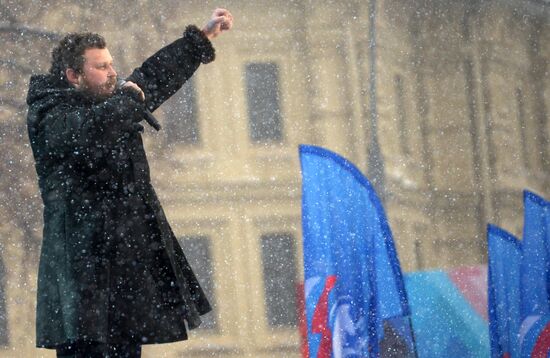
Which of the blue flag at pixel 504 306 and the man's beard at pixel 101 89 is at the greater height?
the man's beard at pixel 101 89

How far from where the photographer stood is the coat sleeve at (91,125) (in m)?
2.94

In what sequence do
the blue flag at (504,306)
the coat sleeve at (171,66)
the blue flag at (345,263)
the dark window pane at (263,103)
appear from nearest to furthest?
the coat sleeve at (171,66) → the blue flag at (345,263) → the blue flag at (504,306) → the dark window pane at (263,103)

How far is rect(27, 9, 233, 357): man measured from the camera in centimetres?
295

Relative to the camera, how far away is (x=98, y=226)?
3008 mm

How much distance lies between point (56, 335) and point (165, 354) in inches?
607

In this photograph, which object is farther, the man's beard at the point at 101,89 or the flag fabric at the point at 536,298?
the flag fabric at the point at 536,298

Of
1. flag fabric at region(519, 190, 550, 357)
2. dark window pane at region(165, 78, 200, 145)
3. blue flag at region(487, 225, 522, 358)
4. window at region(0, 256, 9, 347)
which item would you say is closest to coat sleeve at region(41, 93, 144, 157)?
flag fabric at region(519, 190, 550, 357)

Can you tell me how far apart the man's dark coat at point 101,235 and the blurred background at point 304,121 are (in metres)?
15.2

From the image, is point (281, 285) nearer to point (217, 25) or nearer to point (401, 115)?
Answer: point (401, 115)

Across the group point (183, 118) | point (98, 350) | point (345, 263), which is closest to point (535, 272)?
point (345, 263)

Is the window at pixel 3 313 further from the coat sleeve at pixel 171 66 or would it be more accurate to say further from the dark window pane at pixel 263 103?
the coat sleeve at pixel 171 66

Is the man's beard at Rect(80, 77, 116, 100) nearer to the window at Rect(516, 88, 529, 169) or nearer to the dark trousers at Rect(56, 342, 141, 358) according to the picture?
the dark trousers at Rect(56, 342, 141, 358)

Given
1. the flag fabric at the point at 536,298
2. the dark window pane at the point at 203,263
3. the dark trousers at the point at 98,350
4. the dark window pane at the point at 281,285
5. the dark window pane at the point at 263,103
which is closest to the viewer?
the dark trousers at the point at 98,350

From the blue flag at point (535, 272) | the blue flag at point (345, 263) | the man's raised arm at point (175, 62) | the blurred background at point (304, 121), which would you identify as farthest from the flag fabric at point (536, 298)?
the man's raised arm at point (175, 62)
